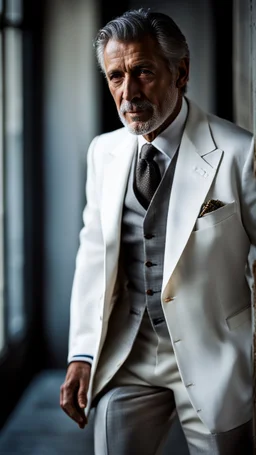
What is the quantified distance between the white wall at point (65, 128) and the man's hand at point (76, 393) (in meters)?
2.49

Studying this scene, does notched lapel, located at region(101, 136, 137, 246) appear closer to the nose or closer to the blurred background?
the nose

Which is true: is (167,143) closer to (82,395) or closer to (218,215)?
(218,215)

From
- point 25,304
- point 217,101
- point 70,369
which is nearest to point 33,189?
point 25,304

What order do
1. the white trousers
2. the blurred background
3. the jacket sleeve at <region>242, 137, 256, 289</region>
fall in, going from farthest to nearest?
the blurred background → the white trousers → the jacket sleeve at <region>242, 137, 256, 289</region>

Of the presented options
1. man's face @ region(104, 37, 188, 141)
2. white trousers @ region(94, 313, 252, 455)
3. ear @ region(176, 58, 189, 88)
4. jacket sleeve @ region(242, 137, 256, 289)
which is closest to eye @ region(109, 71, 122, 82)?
man's face @ region(104, 37, 188, 141)

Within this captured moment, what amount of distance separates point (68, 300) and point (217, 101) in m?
1.80

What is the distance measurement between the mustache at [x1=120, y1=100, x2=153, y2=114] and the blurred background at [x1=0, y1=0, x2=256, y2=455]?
224 centimetres

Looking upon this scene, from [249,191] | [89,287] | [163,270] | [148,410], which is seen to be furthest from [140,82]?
[148,410]

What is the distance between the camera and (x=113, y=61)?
78.1 inches

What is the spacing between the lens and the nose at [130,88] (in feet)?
6.43

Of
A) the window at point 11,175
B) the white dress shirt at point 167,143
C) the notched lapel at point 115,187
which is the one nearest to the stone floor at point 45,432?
the window at point 11,175

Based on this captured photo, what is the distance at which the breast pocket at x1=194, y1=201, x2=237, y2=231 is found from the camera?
1.95 metres

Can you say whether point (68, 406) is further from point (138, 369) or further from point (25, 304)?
point (25, 304)

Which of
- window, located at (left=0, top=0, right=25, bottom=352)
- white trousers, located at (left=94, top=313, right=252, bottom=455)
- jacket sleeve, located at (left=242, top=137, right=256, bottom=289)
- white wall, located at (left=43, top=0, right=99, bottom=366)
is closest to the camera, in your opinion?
jacket sleeve, located at (left=242, top=137, right=256, bottom=289)
